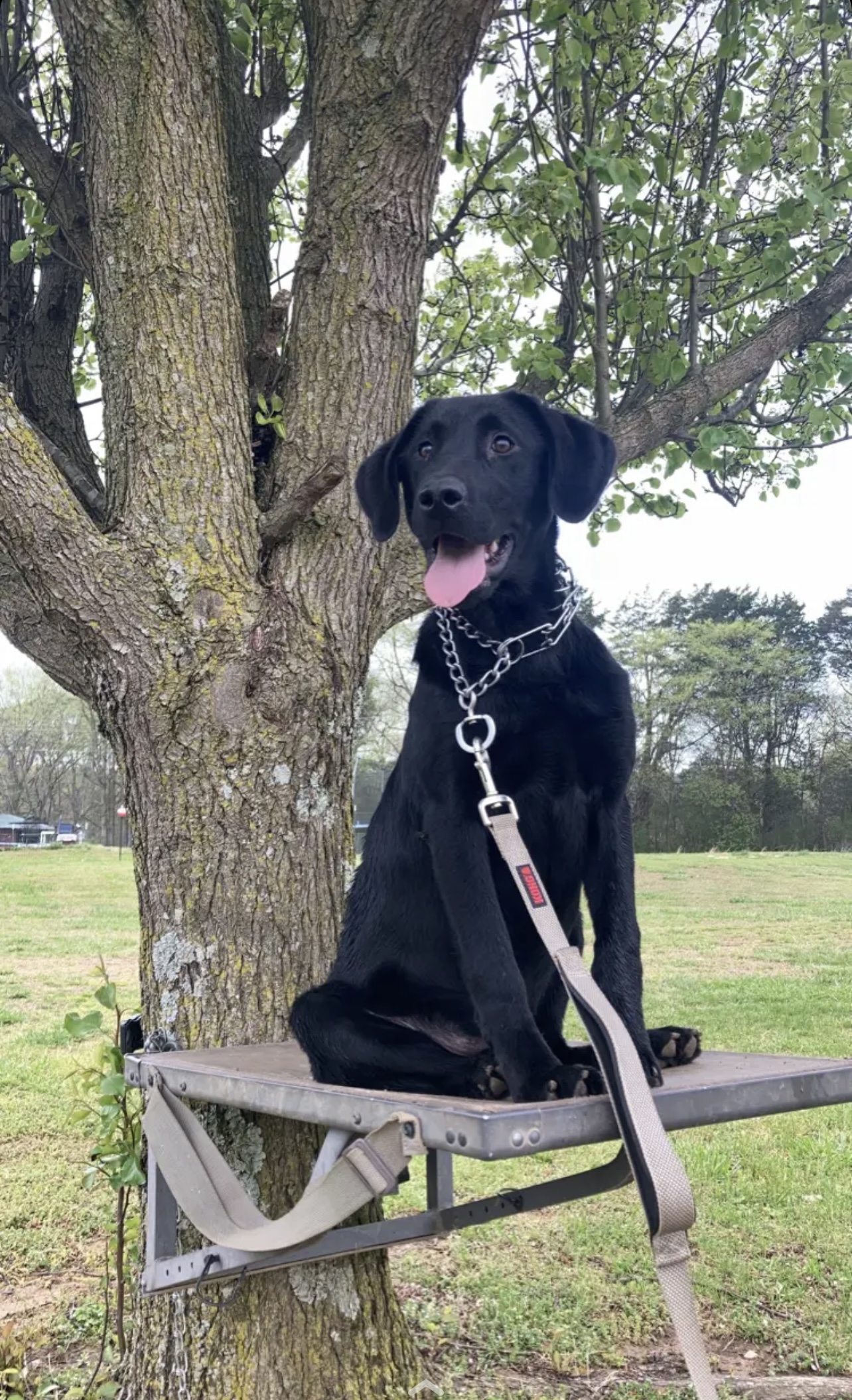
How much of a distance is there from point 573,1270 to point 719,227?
13.7 ft

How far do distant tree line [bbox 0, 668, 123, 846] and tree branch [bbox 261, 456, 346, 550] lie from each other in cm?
4496

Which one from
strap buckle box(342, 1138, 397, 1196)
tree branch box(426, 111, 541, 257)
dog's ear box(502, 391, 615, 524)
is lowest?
strap buckle box(342, 1138, 397, 1196)

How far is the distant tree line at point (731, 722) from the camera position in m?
34.9

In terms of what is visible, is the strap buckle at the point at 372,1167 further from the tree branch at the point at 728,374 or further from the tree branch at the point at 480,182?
the tree branch at the point at 480,182

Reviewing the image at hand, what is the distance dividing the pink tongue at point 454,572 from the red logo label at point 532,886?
686mm

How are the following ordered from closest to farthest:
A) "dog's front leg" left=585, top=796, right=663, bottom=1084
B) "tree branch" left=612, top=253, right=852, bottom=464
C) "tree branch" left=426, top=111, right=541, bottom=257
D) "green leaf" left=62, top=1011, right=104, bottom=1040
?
"dog's front leg" left=585, top=796, right=663, bottom=1084
"green leaf" left=62, top=1011, right=104, bottom=1040
"tree branch" left=612, top=253, right=852, bottom=464
"tree branch" left=426, top=111, right=541, bottom=257

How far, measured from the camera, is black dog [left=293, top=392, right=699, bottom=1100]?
6.78ft

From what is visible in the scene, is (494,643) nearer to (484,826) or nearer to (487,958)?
(484,826)

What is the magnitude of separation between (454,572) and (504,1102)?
1.17m

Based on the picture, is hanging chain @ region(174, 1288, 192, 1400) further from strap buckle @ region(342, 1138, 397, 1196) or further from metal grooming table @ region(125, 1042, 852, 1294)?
strap buckle @ region(342, 1138, 397, 1196)

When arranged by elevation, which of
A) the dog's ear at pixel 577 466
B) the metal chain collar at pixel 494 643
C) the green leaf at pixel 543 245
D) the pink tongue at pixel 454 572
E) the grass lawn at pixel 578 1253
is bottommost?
the grass lawn at pixel 578 1253

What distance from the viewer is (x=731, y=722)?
4019 cm

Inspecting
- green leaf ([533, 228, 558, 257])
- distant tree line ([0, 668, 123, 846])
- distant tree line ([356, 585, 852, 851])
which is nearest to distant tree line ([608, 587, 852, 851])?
distant tree line ([356, 585, 852, 851])

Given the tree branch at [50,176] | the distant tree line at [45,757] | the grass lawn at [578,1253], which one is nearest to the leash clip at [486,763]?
the grass lawn at [578,1253]
